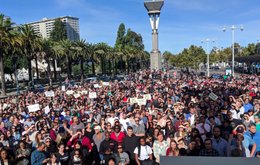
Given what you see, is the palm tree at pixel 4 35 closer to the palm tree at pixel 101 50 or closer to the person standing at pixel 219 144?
the palm tree at pixel 101 50

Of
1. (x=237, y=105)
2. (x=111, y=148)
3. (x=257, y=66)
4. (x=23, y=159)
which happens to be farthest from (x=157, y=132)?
(x=257, y=66)

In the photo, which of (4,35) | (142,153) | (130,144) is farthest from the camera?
(4,35)

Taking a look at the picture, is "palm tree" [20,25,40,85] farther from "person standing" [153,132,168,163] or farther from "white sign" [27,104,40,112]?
"person standing" [153,132,168,163]

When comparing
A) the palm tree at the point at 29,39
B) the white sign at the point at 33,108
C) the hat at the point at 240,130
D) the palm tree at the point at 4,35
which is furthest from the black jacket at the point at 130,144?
the palm tree at the point at 29,39

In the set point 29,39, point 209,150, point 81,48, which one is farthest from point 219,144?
point 81,48

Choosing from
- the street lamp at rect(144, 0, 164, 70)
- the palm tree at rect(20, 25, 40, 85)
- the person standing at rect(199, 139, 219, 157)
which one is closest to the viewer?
the person standing at rect(199, 139, 219, 157)

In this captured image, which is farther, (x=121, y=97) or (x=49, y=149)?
(x=121, y=97)

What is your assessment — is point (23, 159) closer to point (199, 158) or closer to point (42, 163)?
point (42, 163)

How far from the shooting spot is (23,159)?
7328mm

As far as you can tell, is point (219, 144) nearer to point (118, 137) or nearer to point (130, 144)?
point (130, 144)

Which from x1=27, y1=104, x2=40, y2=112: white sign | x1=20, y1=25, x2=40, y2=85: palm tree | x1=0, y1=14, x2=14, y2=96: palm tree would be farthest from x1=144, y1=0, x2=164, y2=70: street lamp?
x1=27, y1=104, x2=40, y2=112: white sign

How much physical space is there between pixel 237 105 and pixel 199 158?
34.3 feet

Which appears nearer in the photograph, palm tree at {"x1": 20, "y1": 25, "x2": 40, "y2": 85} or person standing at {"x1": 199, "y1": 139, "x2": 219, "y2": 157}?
person standing at {"x1": 199, "y1": 139, "x2": 219, "y2": 157}

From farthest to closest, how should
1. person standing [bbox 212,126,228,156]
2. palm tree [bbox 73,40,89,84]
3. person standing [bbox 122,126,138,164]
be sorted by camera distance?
palm tree [bbox 73,40,89,84], person standing [bbox 122,126,138,164], person standing [bbox 212,126,228,156]
